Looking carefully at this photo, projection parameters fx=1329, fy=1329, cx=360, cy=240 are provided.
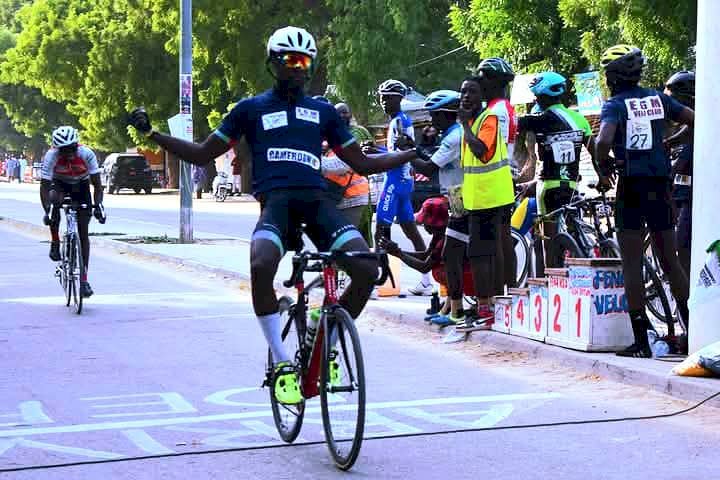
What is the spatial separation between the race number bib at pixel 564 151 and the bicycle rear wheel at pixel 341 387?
4.77m

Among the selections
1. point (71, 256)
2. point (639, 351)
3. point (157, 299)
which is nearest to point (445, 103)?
point (639, 351)

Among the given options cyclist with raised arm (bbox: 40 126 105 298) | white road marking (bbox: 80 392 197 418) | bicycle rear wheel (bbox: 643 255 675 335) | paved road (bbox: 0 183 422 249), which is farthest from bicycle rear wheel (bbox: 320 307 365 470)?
paved road (bbox: 0 183 422 249)

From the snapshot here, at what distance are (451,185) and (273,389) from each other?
419 centimetres

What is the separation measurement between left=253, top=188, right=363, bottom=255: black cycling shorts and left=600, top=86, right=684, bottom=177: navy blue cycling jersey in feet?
8.53

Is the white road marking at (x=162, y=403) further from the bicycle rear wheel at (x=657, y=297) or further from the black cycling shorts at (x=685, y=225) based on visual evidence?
the black cycling shorts at (x=685, y=225)

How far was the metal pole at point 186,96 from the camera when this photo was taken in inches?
834

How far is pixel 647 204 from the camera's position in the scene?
8516 mm

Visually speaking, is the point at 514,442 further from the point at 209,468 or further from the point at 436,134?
the point at 436,134

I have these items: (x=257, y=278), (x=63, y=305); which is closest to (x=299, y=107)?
(x=257, y=278)

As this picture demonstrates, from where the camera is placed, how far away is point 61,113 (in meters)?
80.4

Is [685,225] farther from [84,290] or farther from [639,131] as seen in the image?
[84,290]

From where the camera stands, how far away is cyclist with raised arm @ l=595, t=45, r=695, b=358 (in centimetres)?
848

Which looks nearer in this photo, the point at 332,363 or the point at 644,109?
the point at 332,363

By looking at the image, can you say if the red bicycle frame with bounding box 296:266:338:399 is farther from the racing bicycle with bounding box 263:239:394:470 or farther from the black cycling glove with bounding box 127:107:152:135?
the black cycling glove with bounding box 127:107:152:135
